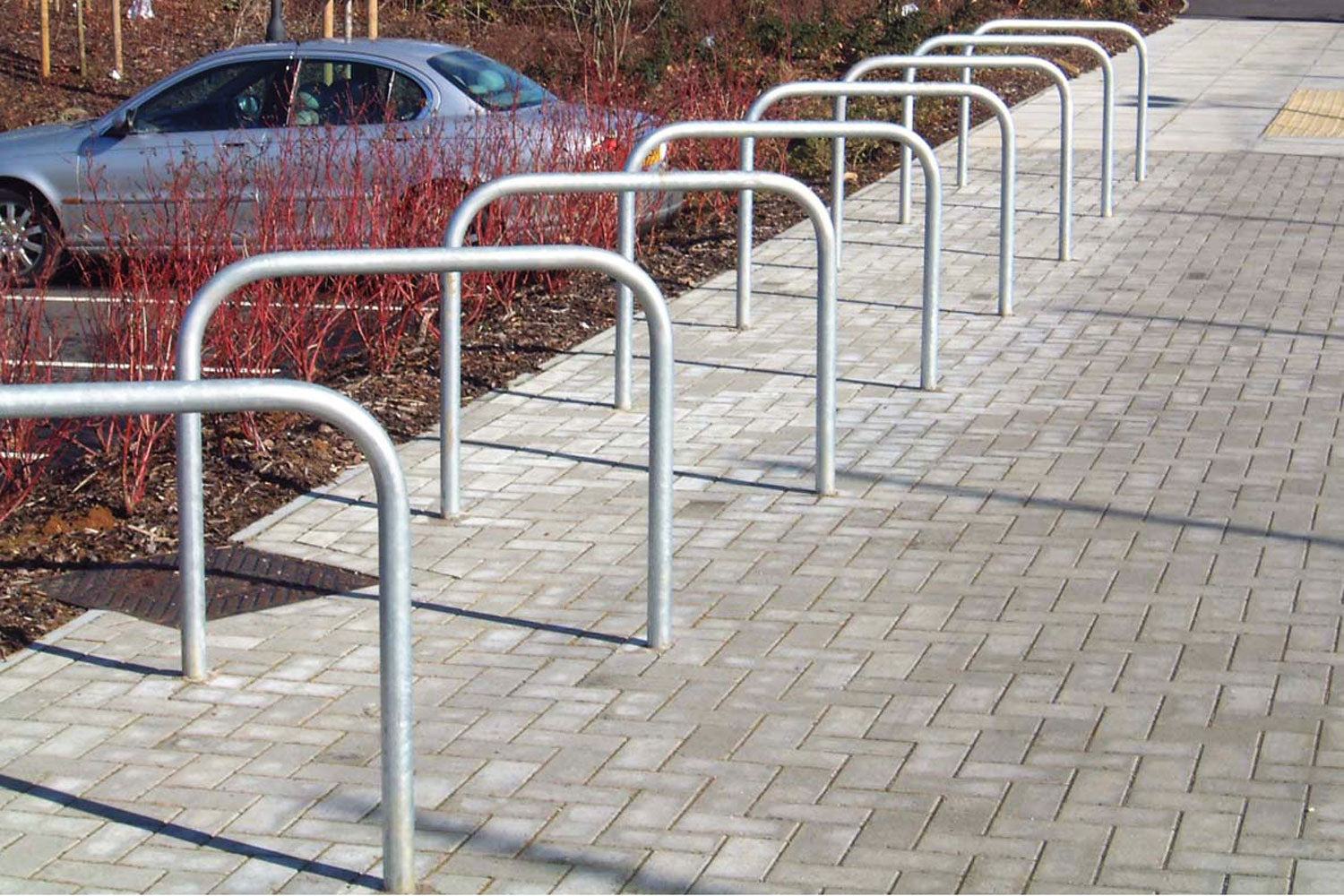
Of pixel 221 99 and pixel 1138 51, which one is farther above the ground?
pixel 1138 51

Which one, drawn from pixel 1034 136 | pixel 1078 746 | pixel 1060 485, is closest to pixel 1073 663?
pixel 1078 746

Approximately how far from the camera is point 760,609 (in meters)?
5.68

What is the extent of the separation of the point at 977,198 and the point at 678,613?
331 inches

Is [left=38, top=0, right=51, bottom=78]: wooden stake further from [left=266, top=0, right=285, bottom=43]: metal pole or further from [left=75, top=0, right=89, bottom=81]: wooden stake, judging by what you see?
[left=266, top=0, right=285, bottom=43]: metal pole

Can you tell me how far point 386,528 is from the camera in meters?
3.88

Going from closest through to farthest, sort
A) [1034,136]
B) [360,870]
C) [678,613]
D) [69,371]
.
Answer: [360,870]
[678,613]
[69,371]
[1034,136]

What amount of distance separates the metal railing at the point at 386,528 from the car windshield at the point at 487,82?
8068 millimetres

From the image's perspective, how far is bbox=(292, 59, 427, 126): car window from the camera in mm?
11758

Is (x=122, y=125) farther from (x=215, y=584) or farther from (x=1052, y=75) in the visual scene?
(x=215, y=584)

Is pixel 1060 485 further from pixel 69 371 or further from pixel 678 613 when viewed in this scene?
pixel 69 371

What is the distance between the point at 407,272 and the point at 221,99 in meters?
7.40

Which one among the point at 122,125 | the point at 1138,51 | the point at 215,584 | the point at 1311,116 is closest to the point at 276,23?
the point at 122,125

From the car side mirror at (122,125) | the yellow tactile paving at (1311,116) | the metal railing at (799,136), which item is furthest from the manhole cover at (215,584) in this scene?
the yellow tactile paving at (1311,116)

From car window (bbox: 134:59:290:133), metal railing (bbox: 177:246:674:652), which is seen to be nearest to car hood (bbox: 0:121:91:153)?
car window (bbox: 134:59:290:133)
